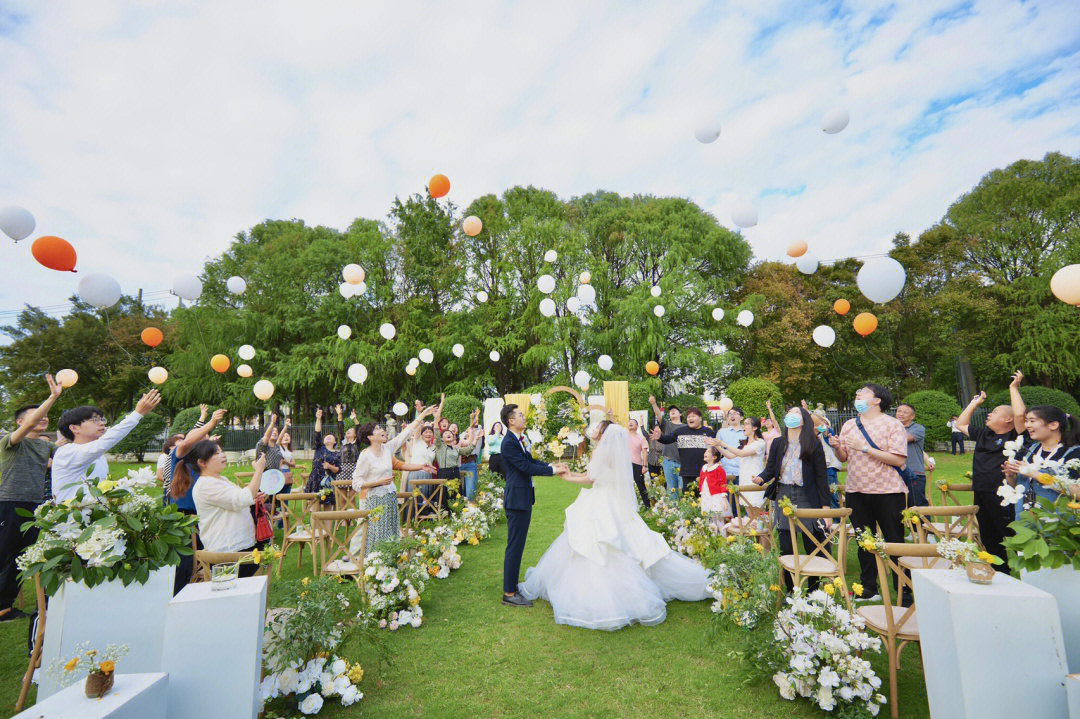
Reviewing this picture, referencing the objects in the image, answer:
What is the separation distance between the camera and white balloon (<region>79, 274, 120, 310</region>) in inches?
277

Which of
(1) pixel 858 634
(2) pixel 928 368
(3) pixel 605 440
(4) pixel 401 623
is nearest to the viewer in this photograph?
(1) pixel 858 634

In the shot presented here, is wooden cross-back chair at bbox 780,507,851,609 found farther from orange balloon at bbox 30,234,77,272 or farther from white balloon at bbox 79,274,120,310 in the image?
white balloon at bbox 79,274,120,310

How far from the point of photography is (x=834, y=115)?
7.44 m

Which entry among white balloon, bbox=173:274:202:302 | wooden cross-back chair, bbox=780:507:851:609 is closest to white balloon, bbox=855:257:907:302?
wooden cross-back chair, bbox=780:507:851:609

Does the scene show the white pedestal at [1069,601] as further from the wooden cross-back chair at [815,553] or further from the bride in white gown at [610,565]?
the bride in white gown at [610,565]

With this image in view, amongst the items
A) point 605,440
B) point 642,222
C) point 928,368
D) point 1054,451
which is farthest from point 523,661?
point 928,368

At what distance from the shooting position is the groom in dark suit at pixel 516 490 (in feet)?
17.8

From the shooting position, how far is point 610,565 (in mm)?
5059

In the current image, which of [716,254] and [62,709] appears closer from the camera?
[62,709]

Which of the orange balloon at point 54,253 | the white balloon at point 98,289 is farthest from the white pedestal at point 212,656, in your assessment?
the white balloon at point 98,289

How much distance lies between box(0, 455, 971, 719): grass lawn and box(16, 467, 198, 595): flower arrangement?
164 centimetres

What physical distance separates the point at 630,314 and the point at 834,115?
14.9 metres

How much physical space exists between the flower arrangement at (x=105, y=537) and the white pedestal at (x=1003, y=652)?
3.64m

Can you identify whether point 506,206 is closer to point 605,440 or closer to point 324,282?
point 324,282
